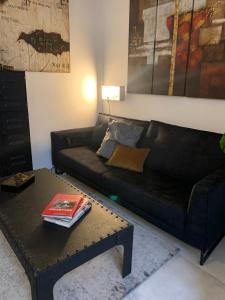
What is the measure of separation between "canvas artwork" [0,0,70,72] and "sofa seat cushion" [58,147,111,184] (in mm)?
1148

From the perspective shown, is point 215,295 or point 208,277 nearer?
point 215,295

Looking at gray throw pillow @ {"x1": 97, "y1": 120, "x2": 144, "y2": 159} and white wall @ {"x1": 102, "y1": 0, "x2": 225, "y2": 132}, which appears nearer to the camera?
white wall @ {"x1": 102, "y1": 0, "x2": 225, "y2": 132}

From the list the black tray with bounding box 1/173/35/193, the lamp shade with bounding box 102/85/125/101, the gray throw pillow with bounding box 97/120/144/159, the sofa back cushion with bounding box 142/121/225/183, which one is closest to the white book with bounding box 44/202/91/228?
the black tray with bounding box 1/173/35/193

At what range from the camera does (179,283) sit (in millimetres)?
1535

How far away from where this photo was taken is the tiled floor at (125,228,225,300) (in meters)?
1.44

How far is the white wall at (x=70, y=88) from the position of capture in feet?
10.2

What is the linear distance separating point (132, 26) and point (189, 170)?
1.99 metres

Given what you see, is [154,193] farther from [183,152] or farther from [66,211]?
[66,211]

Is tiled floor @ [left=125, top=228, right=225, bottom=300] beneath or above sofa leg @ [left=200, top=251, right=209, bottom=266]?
beneath

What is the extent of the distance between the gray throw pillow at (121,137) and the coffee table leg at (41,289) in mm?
1677

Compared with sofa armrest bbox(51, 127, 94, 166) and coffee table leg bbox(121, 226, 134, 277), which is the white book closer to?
coffee table leg bbox(121, 226, 134, 277)

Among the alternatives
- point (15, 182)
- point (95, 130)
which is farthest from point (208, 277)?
point (95, 130)

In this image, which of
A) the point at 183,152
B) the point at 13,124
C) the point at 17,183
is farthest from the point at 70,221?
the point at 13,124

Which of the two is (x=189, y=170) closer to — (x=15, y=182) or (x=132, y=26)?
(x=15, y=182)
